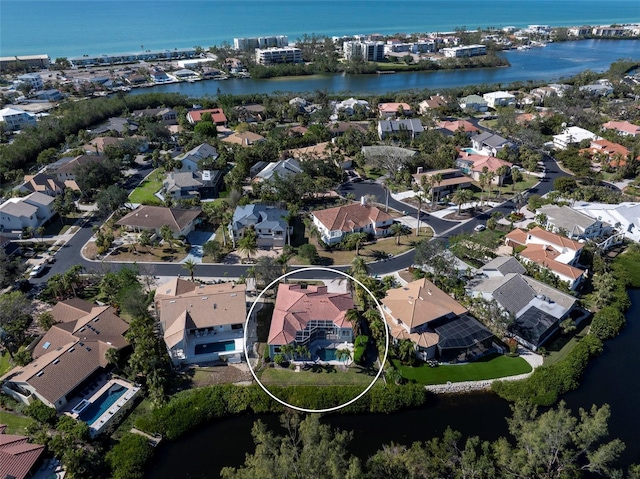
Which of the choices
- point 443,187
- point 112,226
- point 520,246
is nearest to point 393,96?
point 443,187

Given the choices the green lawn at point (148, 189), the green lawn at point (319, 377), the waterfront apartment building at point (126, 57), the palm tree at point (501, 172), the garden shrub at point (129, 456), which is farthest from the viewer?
the waterfront apartment building at point (126, 57)

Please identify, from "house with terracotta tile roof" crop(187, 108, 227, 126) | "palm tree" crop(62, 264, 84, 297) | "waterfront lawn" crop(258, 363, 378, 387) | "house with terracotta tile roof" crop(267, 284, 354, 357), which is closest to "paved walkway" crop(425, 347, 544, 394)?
"waterfront lawn" crop(258, 363, 378, 387)

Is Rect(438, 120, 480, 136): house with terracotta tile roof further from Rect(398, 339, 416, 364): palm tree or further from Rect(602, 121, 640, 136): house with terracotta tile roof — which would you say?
Rect(398, 339, 416, 364): palm tree

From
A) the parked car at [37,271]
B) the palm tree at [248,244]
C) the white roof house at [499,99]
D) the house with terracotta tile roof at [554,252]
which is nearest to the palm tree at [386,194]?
the house with terracotta tile roof at [554,252]

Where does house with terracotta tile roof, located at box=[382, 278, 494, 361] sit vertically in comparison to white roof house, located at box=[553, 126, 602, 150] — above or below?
below

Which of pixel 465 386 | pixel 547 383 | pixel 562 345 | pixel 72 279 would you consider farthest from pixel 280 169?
pixel 547 383

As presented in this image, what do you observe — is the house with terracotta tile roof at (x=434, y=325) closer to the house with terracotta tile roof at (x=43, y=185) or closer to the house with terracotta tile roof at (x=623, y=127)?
the house with terracotta tile roof at (x=43, y=185)

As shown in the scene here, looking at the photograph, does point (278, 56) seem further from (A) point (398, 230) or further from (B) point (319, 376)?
(B) point (319, 376)
